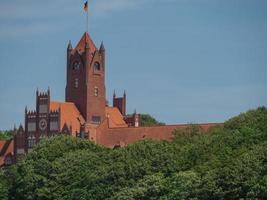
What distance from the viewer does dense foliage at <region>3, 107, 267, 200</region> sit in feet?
266

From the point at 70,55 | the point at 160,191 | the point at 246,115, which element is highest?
the point at 70,55

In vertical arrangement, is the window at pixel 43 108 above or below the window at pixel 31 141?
above

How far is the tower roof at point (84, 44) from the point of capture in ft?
507

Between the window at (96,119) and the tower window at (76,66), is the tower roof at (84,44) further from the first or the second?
the window at (96,119)

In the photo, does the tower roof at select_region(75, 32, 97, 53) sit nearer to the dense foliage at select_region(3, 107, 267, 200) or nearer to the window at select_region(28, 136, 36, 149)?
the window at select_region(28, 136, 36, 149)

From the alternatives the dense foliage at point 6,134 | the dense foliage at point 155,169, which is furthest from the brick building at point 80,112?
the dense foliage at point 155,169

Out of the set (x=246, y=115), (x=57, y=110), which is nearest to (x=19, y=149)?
(x=57, y=110)

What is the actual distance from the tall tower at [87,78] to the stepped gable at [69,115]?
72.6 inches

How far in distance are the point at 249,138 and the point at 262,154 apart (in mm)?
7688

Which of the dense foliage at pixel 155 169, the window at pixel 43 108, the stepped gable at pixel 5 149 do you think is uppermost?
the window at pixel 43 108

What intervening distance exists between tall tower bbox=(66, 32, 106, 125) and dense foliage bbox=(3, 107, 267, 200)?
43854 millimetres

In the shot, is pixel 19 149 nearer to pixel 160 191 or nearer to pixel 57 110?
pixel 57 110

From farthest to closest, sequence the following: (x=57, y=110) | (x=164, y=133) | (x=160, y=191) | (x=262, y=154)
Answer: (x=57, y=110), (x=164, y=133), (x=160, y=191), (x=262, y=154)

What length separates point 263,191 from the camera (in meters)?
76.5
